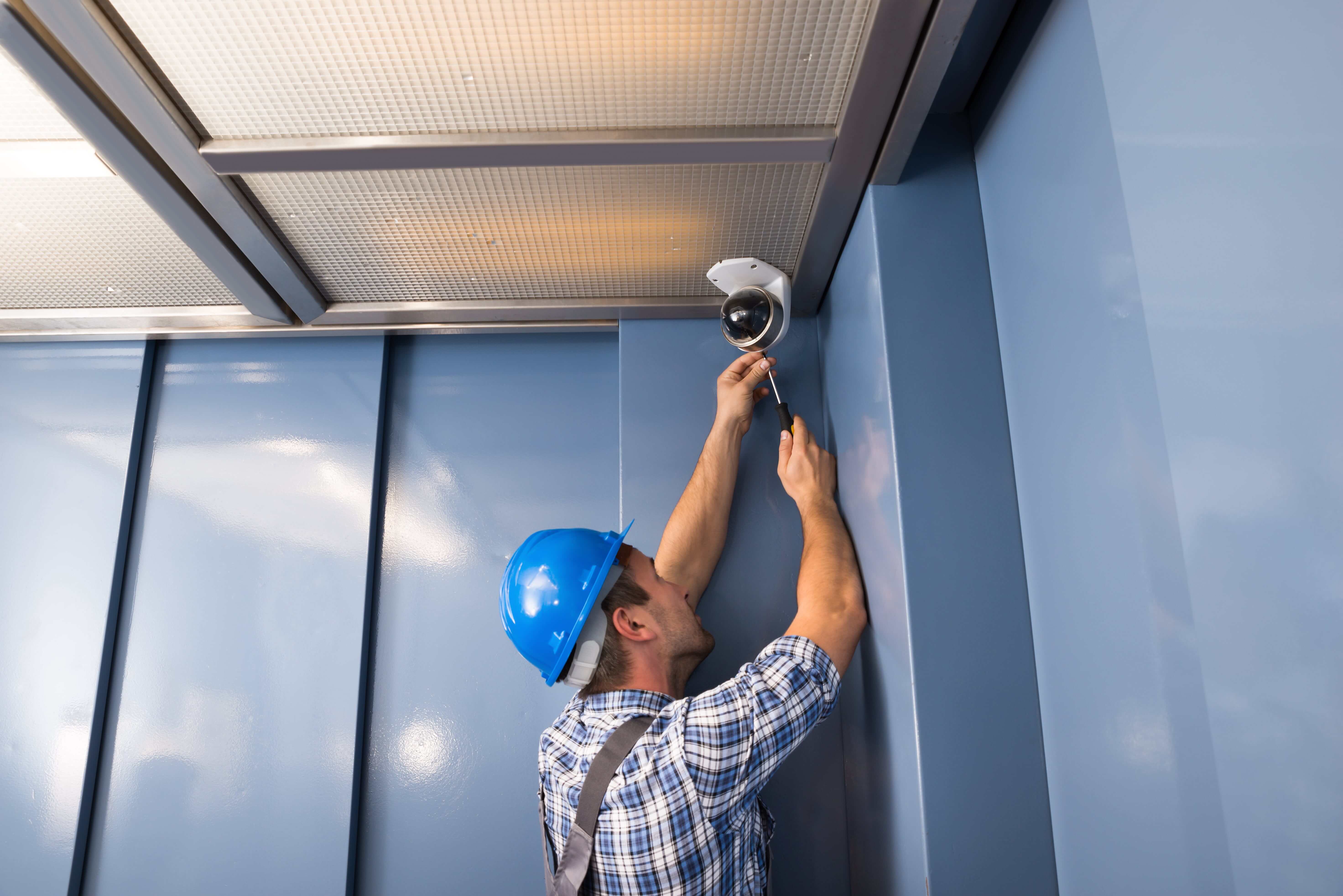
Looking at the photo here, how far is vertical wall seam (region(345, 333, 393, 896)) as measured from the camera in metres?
1.91

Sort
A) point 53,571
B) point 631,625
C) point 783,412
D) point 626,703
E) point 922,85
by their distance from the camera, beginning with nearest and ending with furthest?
1. point 922,85
2. point 626,703
3. point 631,625
4. point 783,412
5. point 53,571

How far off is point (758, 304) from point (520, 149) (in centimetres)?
63

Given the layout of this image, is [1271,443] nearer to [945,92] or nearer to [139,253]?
[945,92]

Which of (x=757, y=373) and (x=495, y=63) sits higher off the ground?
(x=495, y=63)

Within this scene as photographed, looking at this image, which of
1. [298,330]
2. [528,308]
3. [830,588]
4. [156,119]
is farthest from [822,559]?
[298,330]

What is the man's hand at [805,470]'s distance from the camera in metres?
1.64

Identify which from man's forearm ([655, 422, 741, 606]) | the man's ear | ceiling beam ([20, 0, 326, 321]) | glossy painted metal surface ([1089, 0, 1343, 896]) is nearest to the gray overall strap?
the man's ear

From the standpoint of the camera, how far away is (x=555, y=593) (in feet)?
4.92

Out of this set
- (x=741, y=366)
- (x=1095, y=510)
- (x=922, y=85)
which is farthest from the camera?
(x=741, y=366)

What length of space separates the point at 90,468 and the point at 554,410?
50.9 inches

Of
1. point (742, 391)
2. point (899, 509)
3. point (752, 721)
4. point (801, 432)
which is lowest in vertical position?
point (752, 721)

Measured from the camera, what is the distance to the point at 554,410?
221 cm

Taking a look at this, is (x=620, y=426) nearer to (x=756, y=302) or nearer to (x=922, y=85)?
(x=756, y=302)

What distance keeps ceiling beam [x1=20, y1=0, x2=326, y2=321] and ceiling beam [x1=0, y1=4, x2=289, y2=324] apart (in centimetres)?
2
